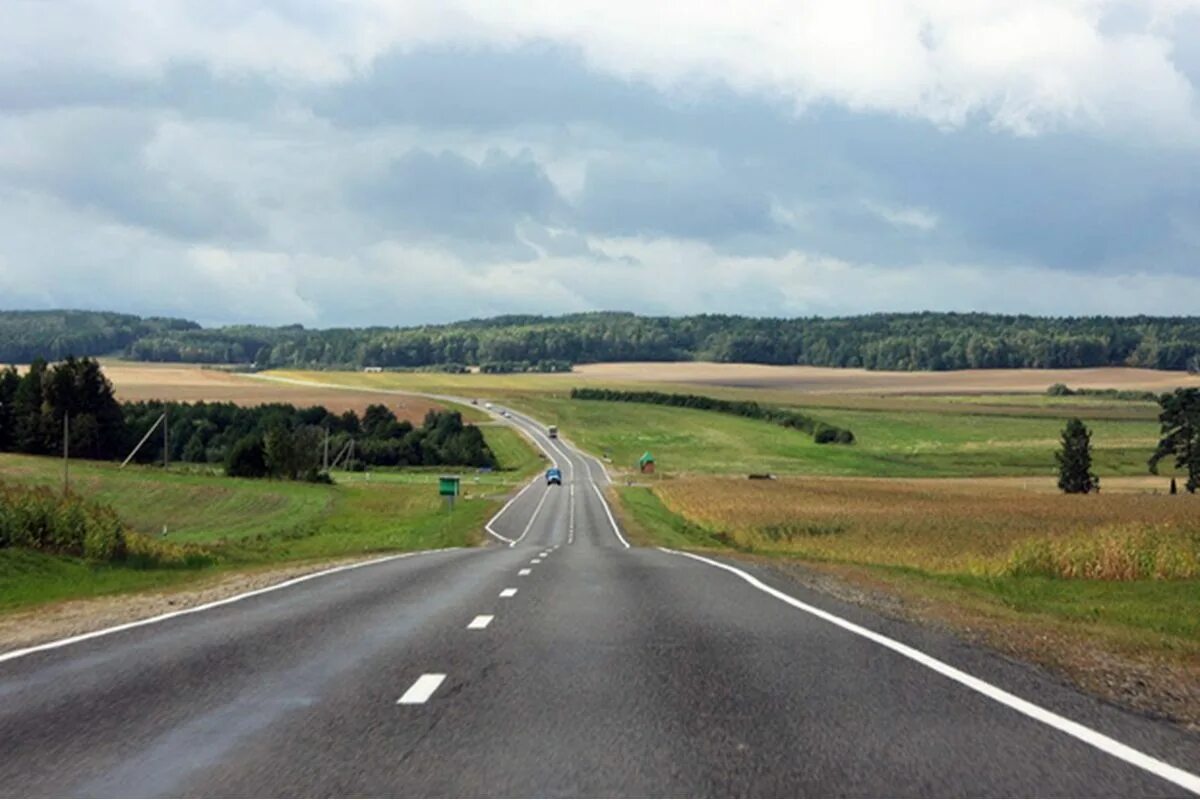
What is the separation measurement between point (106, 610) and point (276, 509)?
72.0 m

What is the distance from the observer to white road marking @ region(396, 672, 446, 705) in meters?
10.6

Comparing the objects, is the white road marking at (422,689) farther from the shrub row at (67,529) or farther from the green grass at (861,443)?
the green grass at (861,443)

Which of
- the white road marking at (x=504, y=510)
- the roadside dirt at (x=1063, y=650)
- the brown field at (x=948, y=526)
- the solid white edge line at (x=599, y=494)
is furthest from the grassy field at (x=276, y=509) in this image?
the roadside dirt at (x=1063, y=650)

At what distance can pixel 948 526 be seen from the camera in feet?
167

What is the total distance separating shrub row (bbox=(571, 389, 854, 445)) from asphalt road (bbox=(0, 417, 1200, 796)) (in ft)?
459

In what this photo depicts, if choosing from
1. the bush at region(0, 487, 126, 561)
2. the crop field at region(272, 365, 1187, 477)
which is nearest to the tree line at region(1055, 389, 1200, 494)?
the crop field at region(272, 365, 1187, 477)

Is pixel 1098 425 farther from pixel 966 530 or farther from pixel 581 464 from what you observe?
pixel 966 530

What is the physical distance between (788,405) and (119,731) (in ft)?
561

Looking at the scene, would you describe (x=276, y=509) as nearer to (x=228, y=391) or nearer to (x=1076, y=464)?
(x=1076, y=464)

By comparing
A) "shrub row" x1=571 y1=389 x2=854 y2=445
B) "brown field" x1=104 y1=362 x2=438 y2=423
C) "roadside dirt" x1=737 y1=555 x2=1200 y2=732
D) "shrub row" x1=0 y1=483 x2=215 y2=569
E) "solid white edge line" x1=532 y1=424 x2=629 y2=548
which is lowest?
"solid white edge line" x1=532 y1=424 x2=629 y2=548

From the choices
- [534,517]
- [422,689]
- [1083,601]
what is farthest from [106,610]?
[534,517]

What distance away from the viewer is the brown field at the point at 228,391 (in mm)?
147875

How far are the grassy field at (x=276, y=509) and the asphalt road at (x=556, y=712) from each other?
17.4 m

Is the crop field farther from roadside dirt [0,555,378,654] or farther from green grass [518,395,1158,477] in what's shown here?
roadside dirt [0,555,378,654]
